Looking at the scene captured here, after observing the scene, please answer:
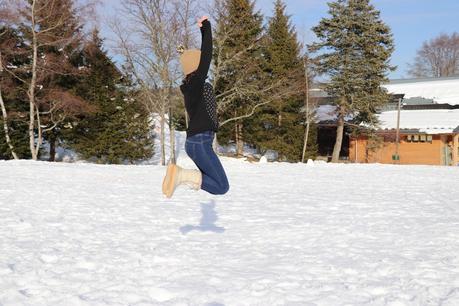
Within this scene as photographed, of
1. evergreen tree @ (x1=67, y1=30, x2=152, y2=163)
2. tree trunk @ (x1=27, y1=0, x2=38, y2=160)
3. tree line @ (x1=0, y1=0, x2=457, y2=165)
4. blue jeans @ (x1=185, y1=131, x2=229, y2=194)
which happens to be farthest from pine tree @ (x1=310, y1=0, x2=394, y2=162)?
blue jeans @ (x1=185, y1=131, x2=229, y2=194)

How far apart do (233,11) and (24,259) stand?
1178 inches

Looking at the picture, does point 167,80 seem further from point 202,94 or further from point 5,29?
point 202,94

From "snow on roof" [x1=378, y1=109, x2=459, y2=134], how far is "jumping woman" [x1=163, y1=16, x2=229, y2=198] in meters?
33.1

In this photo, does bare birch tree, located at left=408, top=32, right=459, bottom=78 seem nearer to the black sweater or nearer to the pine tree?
the pine tree

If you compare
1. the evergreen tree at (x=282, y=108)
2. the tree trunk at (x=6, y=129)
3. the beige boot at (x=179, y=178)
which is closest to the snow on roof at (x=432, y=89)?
the evergreen tree at (x=282, y=108)

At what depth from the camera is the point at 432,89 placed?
42969 mm

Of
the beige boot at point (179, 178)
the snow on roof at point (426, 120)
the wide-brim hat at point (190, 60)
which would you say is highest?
the snow on roof at point (426, 120)

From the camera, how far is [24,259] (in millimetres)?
5355

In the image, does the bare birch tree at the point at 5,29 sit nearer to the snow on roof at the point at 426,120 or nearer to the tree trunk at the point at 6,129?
the tree trunk at the point at 6,129

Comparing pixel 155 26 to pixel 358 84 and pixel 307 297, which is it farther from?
pixel 307 297

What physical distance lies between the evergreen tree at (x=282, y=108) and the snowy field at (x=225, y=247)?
913 inches

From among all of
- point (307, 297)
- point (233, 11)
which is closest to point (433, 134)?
point (233, 11)

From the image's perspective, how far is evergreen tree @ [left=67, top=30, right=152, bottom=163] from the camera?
30.5 m

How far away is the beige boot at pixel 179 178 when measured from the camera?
498cm
